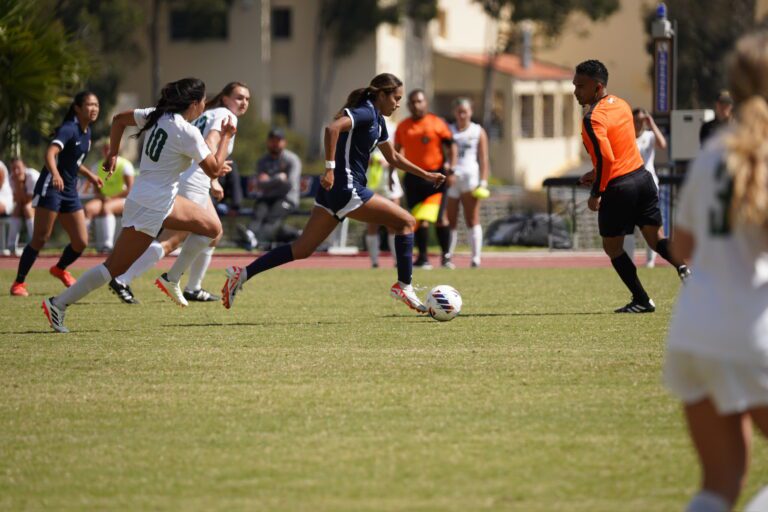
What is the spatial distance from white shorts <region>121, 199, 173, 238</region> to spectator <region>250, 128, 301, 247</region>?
11.9m

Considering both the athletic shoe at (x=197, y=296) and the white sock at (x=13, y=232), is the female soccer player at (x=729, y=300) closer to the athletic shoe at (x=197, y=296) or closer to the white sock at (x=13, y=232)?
the athletic shoe at (x=197, y=296)

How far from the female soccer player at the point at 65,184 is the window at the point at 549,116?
5784 centimetres

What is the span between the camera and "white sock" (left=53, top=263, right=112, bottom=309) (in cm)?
1080

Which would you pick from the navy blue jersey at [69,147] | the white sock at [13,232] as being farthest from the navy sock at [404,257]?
the white sock at [13,232]

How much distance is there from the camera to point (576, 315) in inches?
491

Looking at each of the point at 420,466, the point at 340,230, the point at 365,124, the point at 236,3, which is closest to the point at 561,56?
the point at 236,3

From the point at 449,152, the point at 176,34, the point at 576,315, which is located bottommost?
the point at 576,315

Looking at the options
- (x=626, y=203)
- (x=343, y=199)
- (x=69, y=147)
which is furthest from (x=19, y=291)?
(x=626, y=203)

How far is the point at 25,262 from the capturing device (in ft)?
49.9

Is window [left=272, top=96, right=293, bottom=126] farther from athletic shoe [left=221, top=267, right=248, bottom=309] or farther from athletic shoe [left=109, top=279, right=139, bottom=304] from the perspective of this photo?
athletic shoe [left=221, top=267, right=248, bottom=309]

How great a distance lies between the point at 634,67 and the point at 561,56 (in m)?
7.49

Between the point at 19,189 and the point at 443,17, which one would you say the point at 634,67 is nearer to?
the point at 443,17

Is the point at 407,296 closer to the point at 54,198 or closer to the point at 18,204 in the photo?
the point at 54,198

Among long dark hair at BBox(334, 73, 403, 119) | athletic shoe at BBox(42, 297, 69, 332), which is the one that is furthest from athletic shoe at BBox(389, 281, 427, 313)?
athletic shoe at BBox(42, 297, 69, 332)
